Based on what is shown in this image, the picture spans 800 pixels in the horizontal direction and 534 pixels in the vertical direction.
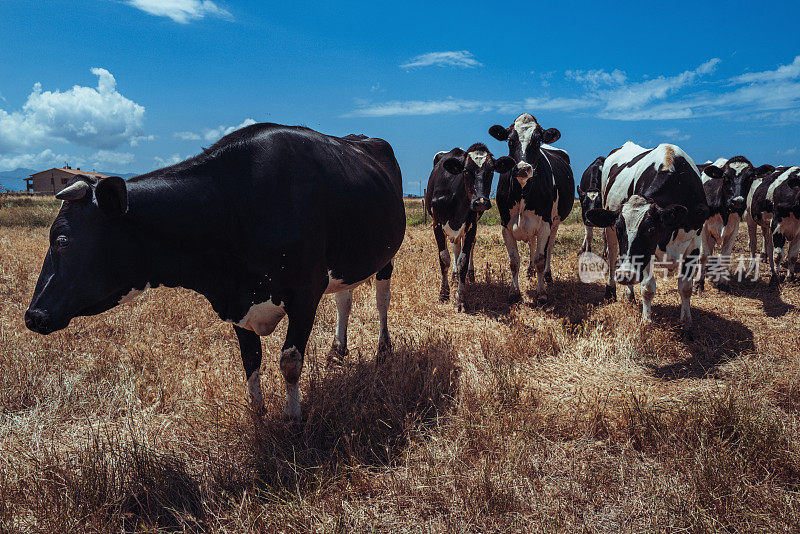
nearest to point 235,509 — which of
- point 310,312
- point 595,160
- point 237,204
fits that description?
point 310,312

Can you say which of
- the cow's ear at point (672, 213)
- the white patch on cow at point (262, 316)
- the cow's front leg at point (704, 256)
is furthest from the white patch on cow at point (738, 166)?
the white patch on cow at point (262, 316)

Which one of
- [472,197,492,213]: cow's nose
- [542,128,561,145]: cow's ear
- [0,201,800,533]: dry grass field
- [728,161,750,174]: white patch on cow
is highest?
[542,128,561,145]: cow's ear

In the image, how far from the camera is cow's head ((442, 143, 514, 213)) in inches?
279

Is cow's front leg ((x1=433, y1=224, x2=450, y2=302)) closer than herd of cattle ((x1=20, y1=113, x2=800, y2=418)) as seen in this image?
No

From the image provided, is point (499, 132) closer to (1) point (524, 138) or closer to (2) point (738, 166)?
(1) point (524, 138)

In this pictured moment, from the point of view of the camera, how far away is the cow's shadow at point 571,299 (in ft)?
23.9

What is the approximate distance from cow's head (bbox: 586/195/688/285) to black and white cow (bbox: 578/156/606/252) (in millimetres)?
4451

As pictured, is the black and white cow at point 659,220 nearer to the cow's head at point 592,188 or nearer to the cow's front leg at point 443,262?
the cow's front leg at point 443,262

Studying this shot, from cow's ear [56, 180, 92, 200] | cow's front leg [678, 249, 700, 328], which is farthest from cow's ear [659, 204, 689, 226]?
cow's ear [56, 180, 92, 200]

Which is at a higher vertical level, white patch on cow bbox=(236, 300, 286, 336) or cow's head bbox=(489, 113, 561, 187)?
cow's head bbox=(489, 113, 561, 187)

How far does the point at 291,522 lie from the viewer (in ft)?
8.95

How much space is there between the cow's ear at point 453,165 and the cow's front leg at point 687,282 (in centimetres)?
342

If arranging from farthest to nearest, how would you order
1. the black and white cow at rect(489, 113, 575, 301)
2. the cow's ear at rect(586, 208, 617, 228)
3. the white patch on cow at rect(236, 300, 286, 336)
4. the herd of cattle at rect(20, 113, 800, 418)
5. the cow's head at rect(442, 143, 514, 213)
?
1. the black and white cow at rect(489, 113, 575, 301)
2. the cow's head at rect(442, 143, 514, 213)
3. the cow's ear at rect(586, 208, 617, 228)
4. the white patch on cow at rect(236, 300, 286, 336)
5. the herd of cattle at rect(20, 113, 800, 418)

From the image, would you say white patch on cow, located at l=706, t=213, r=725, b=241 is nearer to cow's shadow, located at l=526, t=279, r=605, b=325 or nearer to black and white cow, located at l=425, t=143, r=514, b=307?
cow's shadow, located at l=526, t=279, r=605, b=325
